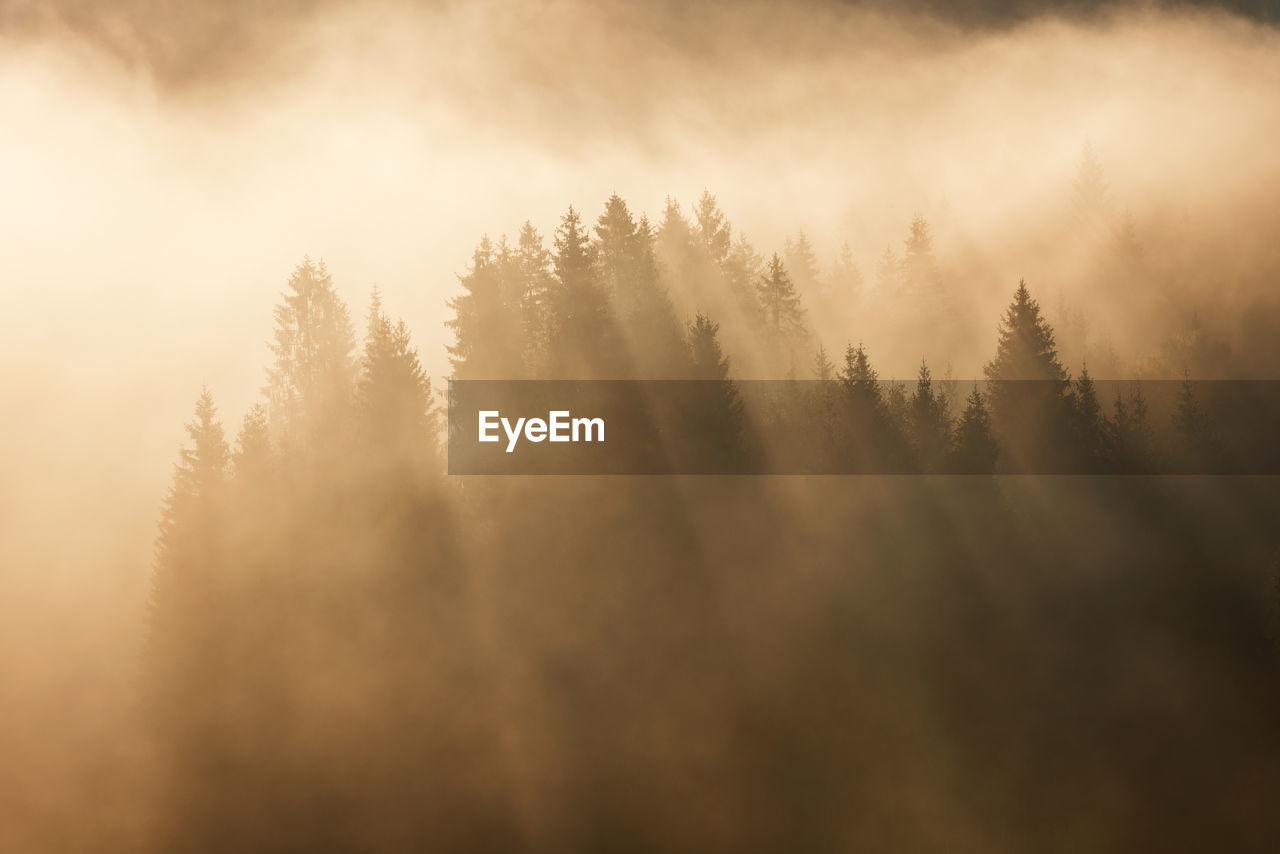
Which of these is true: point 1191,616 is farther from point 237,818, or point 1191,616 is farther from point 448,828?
point 237,818

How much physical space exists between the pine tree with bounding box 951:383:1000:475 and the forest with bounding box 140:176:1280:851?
15cm

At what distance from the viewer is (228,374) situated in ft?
299

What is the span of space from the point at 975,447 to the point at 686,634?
16.9m

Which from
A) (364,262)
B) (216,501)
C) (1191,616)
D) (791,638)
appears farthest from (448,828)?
(364,262)

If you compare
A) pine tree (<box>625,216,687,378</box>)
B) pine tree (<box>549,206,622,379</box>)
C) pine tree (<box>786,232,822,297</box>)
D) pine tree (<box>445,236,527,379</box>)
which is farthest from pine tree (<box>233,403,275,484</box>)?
pine tree (<box>786,232,822,297</box>)

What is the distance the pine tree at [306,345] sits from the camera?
191 feet

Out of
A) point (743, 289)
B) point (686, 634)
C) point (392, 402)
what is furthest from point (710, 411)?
point (743, 289)

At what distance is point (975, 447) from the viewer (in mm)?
45562

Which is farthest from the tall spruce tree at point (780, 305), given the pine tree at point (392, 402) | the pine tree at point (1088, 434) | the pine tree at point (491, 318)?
the pine tree at point (392, 402)

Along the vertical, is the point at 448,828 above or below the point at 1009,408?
below

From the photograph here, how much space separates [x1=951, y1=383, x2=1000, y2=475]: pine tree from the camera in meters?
45.5

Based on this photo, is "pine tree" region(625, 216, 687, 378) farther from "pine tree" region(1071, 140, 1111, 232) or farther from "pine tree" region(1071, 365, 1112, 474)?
"pine tree" region(1071, 140, 1111, 232)

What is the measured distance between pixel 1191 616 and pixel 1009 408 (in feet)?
44.9

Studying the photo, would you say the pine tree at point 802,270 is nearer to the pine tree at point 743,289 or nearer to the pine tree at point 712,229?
the pine tree at point 743,289
